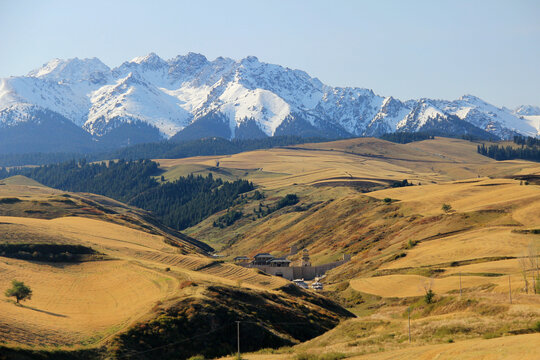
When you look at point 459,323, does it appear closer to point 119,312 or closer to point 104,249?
point 119,312

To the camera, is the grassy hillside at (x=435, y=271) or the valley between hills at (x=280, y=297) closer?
the valley between hills at (x=280, y=297)

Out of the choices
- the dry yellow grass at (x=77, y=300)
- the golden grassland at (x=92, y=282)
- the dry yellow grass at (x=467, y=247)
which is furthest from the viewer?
the dry yellow grass at (x=467, y=247)

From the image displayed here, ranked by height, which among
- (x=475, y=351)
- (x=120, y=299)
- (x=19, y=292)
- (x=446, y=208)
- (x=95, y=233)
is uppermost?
(x=446, y=208)

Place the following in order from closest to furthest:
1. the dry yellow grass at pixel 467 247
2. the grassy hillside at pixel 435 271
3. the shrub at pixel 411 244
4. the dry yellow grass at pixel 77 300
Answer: the grassy hillside at pixel 435 271 → the dry yellow grass at pixel 77 300 → the dry yellow grass at pixel 467 247 → the shrub at pixel 411 244

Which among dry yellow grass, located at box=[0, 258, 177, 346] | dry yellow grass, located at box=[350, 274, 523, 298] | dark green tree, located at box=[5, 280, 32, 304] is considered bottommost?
dry yellow grass, located at box=[350, 274, 523, 298]

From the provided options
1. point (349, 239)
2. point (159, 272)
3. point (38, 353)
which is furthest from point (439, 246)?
point (38, 353)

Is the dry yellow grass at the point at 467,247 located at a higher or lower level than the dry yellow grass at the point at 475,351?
lower

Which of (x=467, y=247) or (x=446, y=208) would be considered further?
(x=446, y=208)

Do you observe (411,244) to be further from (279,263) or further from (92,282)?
(92,282)

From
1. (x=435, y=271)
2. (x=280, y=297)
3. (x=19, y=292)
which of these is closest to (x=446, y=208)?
(x=435, y=271)

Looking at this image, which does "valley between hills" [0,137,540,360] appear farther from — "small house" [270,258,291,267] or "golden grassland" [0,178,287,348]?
"small house" [270,258,291,267]

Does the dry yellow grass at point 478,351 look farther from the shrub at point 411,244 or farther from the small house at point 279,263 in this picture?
the small house at point 279,263

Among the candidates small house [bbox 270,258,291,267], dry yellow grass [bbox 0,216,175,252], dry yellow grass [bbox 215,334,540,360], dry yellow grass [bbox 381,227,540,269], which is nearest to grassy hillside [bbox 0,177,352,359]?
dry yellow grass [bbox 0,216,175,252]

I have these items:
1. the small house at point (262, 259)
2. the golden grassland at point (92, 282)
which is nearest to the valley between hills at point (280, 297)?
the golden grassland at point (92, 282)
